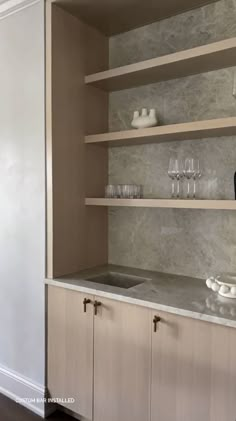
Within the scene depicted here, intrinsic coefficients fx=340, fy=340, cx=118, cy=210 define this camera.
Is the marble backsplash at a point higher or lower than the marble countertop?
higher

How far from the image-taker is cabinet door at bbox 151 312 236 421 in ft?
5.09

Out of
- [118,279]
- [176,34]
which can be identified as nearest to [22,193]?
[118,279]

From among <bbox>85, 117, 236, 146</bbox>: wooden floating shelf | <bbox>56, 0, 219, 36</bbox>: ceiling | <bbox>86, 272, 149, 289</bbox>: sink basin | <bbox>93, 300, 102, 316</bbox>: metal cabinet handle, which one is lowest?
<bbox>93, 300, 102, 316</bbox>: metal cabinet handle

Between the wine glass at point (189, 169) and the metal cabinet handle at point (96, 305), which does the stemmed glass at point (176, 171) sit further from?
the metal cabinet handle at point (96, 305)

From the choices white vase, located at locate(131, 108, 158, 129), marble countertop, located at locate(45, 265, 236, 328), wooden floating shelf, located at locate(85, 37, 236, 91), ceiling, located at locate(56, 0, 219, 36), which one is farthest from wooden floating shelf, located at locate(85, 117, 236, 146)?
marble countertop, located at locate(45, 265, 236, 328)

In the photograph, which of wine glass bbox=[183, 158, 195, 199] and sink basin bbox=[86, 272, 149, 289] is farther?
sink basin bbox=[86, 272, 149, 289]

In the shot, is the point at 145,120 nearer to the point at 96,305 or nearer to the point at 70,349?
the point at 96,305

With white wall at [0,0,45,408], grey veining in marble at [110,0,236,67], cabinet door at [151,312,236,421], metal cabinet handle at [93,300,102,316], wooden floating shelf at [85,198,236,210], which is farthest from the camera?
white wall at [0,0,45,408]

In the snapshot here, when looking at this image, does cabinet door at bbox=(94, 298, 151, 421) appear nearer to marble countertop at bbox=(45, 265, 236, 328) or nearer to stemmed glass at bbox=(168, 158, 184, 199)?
marble countertop at bbox=(45, 265, 236, 328)

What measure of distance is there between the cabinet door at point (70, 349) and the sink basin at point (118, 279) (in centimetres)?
27

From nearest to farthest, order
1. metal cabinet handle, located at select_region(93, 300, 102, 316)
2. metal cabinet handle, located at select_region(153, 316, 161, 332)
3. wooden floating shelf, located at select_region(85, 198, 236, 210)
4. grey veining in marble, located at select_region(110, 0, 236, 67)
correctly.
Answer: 1. metal cabinet handle, located at select_region(153, 316, 161, 332)
2. wooden floating shelf, located at select_region(85, 198, 236, 210)
3. metal cabinet handle, located at select_region(93, 300, 102, 316)
4. grey veining in marble, located at select_region(110, 0, 236, 67)

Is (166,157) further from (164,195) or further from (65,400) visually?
(65,400)

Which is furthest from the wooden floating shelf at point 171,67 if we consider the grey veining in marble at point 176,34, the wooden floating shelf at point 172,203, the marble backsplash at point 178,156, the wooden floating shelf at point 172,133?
the wooden floating shelf at point 172,203

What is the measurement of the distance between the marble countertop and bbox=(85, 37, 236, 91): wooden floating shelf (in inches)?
52.3
